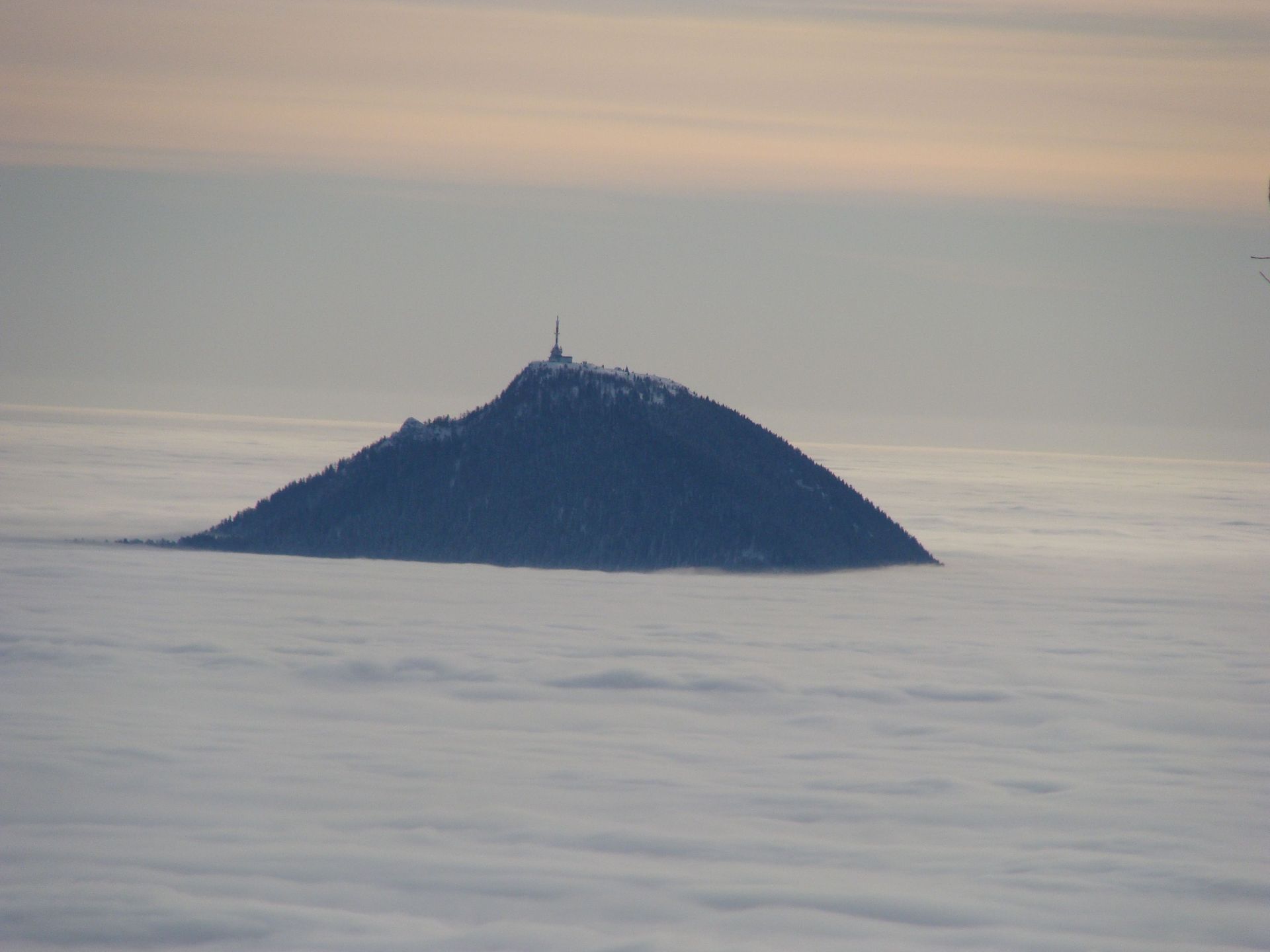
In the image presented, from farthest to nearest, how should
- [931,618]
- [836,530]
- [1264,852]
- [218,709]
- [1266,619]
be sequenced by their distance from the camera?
[836,530]
[1266,619]
[931,618]
[218,709]
[1264,852]

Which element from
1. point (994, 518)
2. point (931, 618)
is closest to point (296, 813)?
point (931, 618)

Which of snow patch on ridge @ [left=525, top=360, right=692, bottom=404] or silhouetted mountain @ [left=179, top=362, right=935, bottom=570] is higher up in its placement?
snow patch on ridge @ [left=525, top=360, right=692, bottom=404]

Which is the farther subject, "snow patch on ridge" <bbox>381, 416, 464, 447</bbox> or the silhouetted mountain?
"snow patch on ridge" <bbox>381, 416, 464, 447</bbox>

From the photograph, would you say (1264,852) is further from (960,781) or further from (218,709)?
(218,709)

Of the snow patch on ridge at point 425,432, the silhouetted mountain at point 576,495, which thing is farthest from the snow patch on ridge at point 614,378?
the snow patch on ridge at point 425,432

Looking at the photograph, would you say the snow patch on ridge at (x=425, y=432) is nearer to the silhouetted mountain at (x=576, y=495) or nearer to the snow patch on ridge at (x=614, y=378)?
the silhouetted mountain at (x=576, y=495)

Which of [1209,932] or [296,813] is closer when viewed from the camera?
[1209,932]

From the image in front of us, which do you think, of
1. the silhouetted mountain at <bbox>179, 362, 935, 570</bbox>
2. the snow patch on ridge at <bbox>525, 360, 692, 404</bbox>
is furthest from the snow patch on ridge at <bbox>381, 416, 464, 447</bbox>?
the snow patch on ridge at <bbox>525, 360, 692, 404</bbox>

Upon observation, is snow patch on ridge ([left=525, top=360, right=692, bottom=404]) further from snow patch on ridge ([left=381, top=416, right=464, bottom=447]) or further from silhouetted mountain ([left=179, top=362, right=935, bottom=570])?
snow patch on ridge ([left=381, top=416, right=464, bottom=447])
